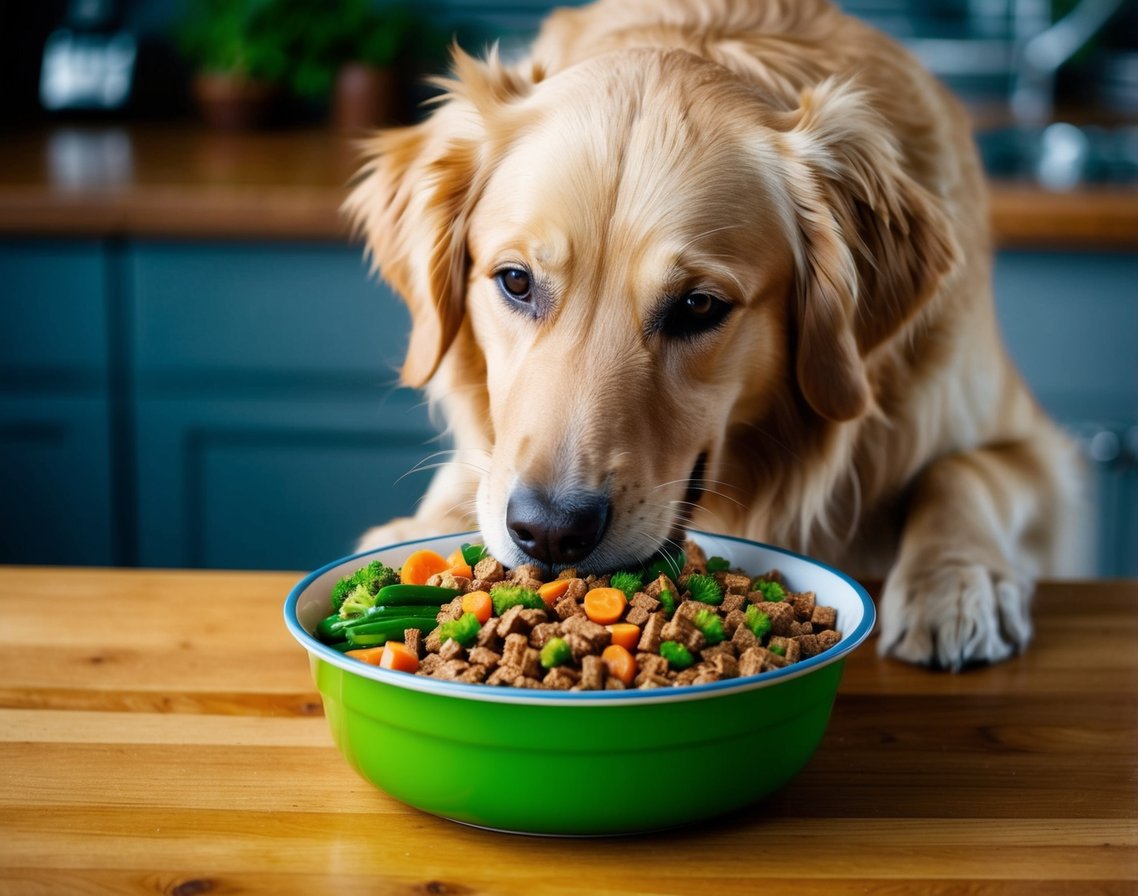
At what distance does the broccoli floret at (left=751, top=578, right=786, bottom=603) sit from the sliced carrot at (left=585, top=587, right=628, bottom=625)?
4.7 inches

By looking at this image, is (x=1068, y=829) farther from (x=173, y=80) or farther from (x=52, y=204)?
(x=173, y=80)

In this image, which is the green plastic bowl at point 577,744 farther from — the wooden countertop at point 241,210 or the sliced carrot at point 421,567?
the wooden countertop at point 241,210

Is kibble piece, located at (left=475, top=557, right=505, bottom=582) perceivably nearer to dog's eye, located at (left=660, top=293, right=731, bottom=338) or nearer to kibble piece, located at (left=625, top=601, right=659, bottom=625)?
kibble piece, located at (left=625, top=601, right=659, bottom=625)

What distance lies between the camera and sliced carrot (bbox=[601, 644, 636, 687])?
877 mm

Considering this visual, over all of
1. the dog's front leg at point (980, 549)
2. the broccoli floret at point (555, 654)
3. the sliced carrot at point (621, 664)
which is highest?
the broccoli floret at point (555, 654)

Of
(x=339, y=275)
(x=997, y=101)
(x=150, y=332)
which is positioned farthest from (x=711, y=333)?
(x=997, y=101)

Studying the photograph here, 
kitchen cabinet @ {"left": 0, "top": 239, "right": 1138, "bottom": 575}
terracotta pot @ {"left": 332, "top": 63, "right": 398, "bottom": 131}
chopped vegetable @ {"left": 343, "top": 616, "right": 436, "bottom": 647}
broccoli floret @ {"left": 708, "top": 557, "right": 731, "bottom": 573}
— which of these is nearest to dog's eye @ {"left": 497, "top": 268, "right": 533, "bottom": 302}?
broccoli floret @ {"left": 708, "top": 557, "right": 731, "bottom": 573}

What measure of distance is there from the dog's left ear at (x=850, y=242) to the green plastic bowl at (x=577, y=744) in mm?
593

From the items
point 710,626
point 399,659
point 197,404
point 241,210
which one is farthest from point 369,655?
point 197,404

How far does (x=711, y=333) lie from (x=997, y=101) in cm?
285

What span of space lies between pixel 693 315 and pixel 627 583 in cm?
41

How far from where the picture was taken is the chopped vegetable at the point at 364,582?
1.01 metres

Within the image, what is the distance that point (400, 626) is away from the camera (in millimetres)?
949

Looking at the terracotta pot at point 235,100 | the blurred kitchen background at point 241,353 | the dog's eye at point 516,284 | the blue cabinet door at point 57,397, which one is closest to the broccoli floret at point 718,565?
the dog's eye at point 516,284
